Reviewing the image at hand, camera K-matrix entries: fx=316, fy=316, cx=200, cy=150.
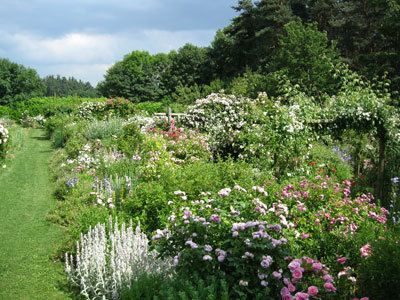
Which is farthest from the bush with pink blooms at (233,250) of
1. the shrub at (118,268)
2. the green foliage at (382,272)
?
the green foliage at (382,272)

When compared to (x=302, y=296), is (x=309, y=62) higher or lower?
higher

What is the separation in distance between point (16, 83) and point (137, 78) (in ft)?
52.6

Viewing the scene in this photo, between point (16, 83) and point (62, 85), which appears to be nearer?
point (16, 83)

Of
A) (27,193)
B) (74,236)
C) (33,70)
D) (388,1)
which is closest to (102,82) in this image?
(33,70)

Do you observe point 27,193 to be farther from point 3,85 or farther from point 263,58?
point 3,85

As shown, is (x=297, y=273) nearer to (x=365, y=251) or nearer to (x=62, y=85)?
(x=365, y=251)

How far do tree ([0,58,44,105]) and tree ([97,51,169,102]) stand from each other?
10263 mm

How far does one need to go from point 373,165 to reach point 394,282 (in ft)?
17.5

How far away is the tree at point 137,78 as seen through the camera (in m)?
45.1

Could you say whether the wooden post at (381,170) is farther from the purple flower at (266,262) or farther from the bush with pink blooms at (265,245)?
the purple flower at (266,262)

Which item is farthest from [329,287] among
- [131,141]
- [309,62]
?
[309,62]

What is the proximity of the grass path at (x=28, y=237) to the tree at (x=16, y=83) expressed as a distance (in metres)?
34.2

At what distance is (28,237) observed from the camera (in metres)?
4.80

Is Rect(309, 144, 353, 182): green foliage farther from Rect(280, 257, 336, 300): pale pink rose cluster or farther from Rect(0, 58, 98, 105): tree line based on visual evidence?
Rect(0, 58, 98, 105): tree line
